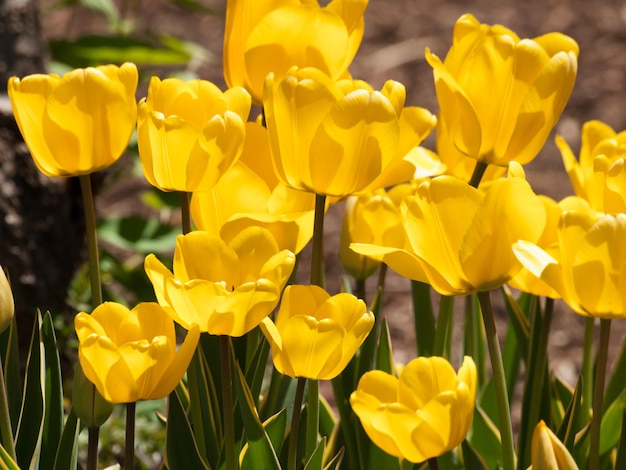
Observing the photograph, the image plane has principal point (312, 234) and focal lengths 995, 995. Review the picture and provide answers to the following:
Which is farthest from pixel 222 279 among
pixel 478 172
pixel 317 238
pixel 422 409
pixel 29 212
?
pixel 29 212

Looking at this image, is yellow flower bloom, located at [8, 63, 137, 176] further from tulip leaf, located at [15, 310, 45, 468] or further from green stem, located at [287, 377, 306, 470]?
green stem, located at [287, 377, 306, 470]

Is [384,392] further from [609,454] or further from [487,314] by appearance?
[609,454]

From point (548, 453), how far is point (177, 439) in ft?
1.24

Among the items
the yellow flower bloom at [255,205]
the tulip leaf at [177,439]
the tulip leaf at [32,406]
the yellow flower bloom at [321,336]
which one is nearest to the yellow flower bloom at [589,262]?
the yellow flower bloom at [321,336]

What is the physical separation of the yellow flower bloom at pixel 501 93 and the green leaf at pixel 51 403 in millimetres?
436

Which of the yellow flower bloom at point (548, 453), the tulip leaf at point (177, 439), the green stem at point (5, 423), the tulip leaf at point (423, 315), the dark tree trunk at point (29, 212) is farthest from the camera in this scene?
the dark tree trunk at point (29, 212)

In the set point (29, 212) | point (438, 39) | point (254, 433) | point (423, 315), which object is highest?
point (254, 433)

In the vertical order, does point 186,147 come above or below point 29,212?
above

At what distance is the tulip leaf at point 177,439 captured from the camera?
→ 3.08ft

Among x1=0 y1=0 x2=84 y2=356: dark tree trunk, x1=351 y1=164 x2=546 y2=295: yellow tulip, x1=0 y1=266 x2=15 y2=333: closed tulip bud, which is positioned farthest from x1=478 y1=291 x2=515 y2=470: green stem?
x1=0 y1=0 x2=84 y2=356: dark tree trunk

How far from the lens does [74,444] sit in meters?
0.93

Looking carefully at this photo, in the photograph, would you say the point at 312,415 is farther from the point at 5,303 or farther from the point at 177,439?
the point at 5,303

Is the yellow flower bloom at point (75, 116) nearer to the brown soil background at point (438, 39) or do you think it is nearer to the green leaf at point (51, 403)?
the green leaf at point (51, 403)

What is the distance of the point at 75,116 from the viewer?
2.87ft
